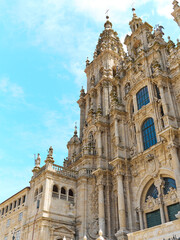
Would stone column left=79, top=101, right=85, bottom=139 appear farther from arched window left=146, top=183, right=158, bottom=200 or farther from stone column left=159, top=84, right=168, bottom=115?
arched window left=146, top=183, right=158, bottom=200

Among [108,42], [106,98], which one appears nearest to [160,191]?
[106,98]

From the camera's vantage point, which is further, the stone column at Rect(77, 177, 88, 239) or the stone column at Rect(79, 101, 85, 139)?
the stone column at Rect(79, 101, 85, 139)

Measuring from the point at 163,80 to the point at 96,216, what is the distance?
1630 cm

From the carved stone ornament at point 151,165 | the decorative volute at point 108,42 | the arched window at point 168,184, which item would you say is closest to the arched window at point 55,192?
the carved stone ornament at point 151,165

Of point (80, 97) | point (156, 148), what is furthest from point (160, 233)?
point (80, 97)

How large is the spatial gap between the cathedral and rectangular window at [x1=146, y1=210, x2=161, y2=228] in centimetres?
8

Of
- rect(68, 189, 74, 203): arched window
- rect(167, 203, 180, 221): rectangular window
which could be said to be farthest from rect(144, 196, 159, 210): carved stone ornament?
rect(68, 189, 74, 203): arched window

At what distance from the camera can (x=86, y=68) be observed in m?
48.9

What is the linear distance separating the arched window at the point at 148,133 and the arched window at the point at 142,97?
2.26 meters

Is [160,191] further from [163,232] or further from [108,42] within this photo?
[108,42]

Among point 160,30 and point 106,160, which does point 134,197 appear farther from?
point 160,30

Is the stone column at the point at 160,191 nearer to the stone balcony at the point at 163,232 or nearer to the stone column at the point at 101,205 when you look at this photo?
the stone balcony at the point at 163,232

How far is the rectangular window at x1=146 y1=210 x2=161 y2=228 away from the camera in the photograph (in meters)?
23.5

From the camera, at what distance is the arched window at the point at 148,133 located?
89.4 feet
